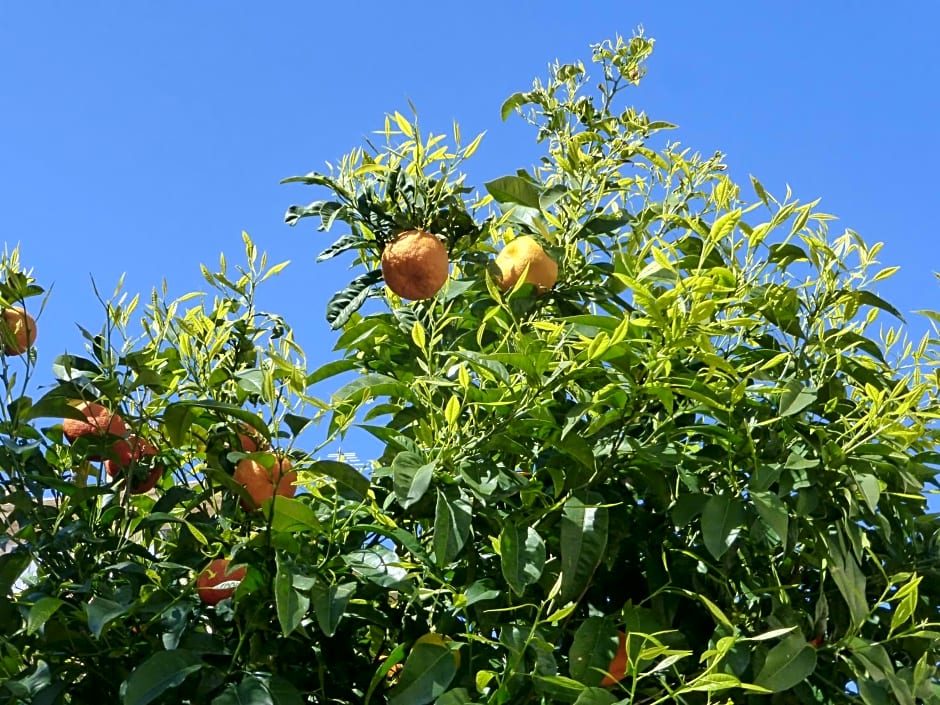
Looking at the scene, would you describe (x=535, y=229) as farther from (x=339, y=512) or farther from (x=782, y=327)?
(x=339, y=512)

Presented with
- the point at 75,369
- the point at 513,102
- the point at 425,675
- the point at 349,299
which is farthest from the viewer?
the point at 513,102

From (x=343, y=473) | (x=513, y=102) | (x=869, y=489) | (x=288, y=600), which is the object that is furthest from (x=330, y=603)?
(x=513, y=102)

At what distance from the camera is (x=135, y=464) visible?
5.49ft

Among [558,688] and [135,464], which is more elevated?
[135,464]

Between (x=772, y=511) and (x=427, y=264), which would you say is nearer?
(x=772, y=511)

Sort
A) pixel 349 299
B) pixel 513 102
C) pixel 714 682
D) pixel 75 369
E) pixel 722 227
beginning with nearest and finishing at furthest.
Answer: pixel 714 682 < pixel 722 227 < pixel 75 369 < pixel 349 299 < pixel 513 102

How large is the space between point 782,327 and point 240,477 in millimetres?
763

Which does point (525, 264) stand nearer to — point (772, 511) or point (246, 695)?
point (772, 511)

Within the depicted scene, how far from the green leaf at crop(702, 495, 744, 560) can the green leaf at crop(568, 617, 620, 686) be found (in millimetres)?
160

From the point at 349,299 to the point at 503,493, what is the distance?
1.64 feet

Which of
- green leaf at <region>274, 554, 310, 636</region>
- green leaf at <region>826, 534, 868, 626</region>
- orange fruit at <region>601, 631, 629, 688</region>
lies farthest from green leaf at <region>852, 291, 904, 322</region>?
green leaf at <region>274, 554, 310, 636</region>

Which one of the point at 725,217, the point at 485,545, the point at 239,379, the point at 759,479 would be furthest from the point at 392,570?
the point at 725,217

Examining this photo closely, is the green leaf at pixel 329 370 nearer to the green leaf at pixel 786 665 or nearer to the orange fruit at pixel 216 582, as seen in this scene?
the orange fruit at pixel 216 582

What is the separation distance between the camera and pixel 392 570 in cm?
144
